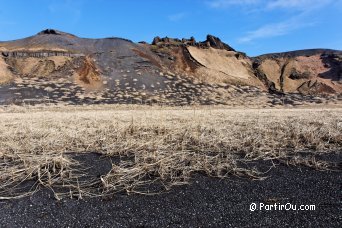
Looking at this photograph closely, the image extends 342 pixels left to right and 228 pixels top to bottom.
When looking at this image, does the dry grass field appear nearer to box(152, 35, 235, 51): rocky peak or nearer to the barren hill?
the barren hill

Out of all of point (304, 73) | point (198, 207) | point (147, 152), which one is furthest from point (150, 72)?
point (198, 207)

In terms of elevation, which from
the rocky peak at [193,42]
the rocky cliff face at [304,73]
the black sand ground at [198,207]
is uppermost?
the rocky peak at [193,42]

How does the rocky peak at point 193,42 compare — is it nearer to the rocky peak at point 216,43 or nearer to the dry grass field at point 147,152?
the rocky peak at point 216,43

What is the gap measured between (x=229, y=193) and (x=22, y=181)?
92.2 inches

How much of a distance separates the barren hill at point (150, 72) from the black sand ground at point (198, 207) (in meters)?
22.6

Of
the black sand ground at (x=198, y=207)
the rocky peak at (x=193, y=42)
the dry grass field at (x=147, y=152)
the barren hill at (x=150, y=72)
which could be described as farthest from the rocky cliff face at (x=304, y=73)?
the black sand ground at (x=198, y=207)

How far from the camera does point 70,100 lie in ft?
84.3

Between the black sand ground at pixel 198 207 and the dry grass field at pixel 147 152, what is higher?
the dry grass field at pixel 147 152

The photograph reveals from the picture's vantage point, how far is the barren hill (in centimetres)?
2858

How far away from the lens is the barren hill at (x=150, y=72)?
28578 millimetres

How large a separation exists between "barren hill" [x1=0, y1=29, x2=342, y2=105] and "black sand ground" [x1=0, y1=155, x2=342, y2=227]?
74.0 feet

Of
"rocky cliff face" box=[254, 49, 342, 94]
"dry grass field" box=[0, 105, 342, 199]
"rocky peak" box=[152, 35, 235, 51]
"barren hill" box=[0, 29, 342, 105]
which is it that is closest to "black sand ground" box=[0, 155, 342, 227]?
"dry grass field" box=[0, 105, 342, 199]

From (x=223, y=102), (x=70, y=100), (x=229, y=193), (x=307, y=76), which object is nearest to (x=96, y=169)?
(x=229, y=193)

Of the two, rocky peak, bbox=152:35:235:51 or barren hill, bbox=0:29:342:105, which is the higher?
rocky peak, bbox=152:35:235:51
